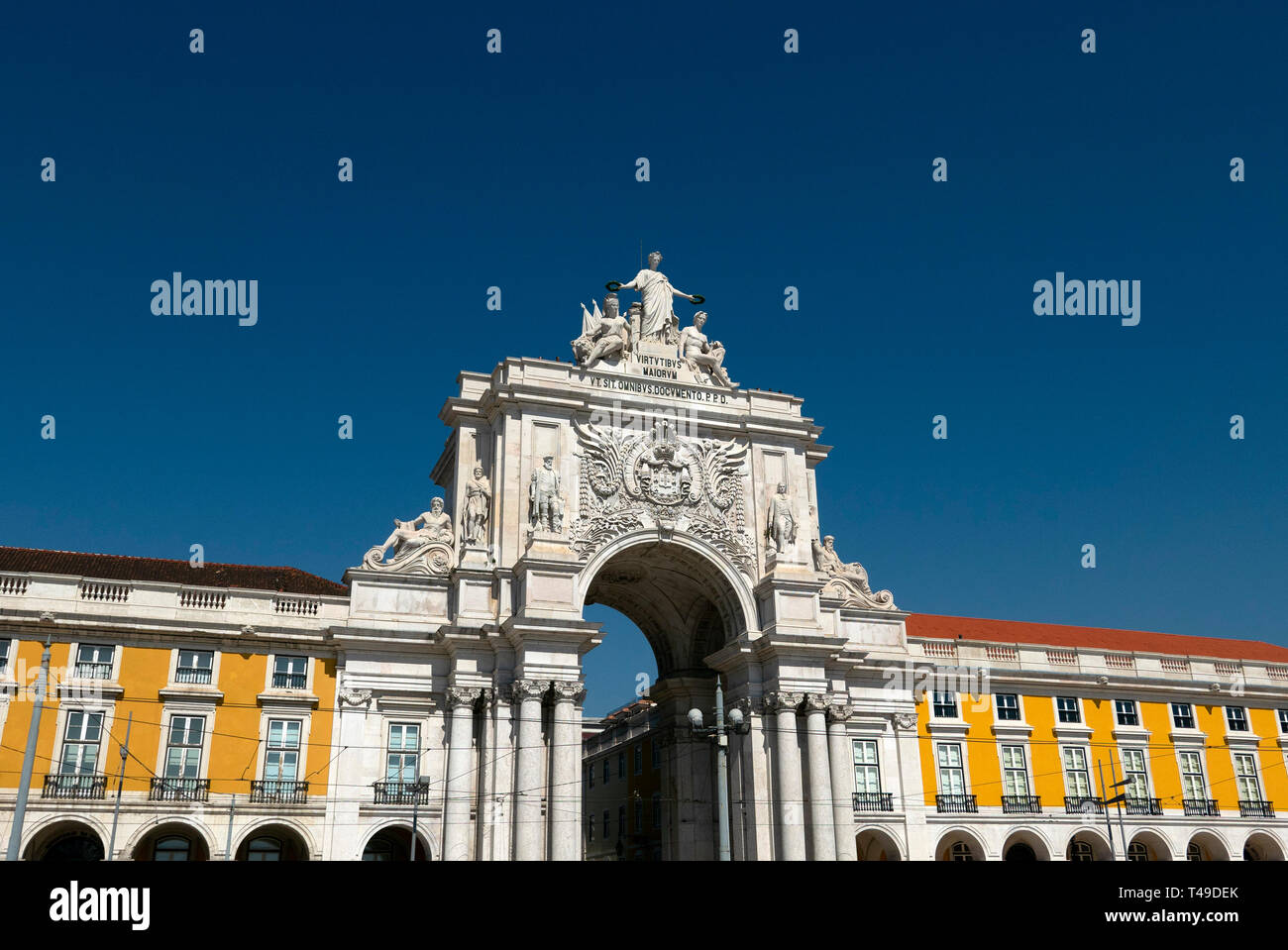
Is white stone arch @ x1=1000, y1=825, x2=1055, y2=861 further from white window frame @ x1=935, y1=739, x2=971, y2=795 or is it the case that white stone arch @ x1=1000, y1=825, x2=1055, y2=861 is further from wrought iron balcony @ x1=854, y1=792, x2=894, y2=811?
wrought iron balcony @ x1=854, y1=792, x2=894, y2=811

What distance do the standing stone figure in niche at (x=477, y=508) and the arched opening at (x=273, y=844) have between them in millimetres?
11722

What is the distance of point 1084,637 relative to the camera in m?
56.0

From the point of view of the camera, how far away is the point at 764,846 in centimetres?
3862

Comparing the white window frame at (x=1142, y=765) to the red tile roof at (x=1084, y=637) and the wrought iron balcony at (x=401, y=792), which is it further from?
the wrought iron balcony at (x=401, y=792)

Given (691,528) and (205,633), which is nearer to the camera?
(205,633)

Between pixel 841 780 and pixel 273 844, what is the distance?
809 inches

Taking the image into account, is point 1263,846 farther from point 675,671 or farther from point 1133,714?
point 675,671

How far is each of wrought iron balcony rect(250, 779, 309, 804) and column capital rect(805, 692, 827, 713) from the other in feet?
59.2

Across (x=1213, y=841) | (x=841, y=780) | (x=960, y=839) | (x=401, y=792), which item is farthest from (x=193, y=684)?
(x=1213, y=841)

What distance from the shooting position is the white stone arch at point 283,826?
35.3m

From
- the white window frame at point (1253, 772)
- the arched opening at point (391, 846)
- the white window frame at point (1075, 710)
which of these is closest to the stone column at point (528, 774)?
the arched opening at point (391, 846)
